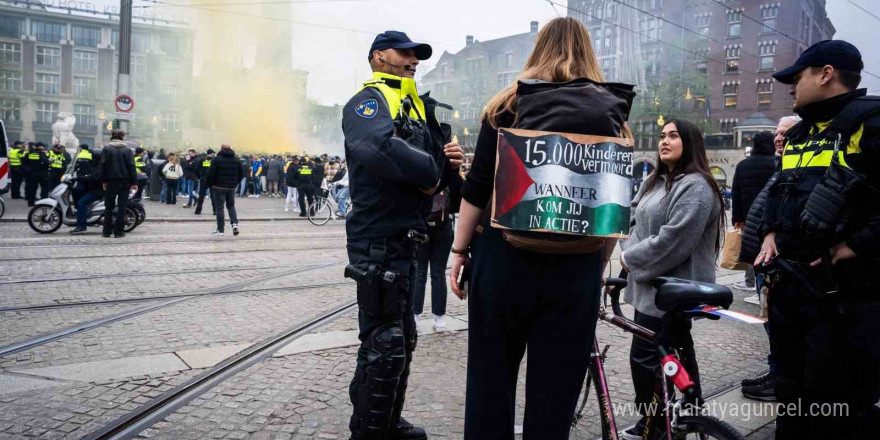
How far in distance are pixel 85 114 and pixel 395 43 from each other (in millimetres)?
75129

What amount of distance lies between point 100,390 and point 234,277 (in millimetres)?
3949

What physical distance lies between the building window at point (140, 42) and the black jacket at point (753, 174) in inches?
2550

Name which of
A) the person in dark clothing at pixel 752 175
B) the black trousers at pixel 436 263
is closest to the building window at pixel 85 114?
the black trousers at pixel 436 263

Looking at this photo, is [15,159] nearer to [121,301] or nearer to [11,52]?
[121,301]

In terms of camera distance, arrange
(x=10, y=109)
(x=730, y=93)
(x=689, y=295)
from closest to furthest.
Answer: (x=689, y=295)
(x=730, y=93)
(x=10, y=109)

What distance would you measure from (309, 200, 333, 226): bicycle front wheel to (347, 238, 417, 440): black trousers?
13563mm

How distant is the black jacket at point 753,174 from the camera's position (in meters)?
6.27

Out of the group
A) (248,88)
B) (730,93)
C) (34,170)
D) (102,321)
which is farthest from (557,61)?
(730,93)

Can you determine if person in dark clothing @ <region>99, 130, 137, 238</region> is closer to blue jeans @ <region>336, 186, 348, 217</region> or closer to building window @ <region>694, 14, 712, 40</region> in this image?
blue jeans @ <region>336, 186, 348, 217</region>

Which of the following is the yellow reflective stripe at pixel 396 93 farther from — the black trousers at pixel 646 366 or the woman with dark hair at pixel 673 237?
the black trousers at pixel 646 366

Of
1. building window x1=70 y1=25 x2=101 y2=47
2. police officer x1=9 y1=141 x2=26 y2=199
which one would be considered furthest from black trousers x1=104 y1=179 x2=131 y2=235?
building window x1=70 y1=25 x2=101 y2=47

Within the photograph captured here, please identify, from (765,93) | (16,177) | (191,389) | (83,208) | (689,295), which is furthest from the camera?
(765,93)

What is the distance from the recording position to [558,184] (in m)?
1.97

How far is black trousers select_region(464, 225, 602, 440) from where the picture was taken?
2.03 meters
